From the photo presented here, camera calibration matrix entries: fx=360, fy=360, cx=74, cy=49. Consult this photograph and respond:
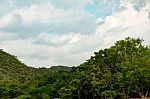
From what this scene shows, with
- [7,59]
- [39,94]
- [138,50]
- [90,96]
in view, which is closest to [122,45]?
[138,50]

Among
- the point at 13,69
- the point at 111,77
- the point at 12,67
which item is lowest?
the point at 111,77

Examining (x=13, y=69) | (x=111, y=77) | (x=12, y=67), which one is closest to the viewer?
(x=111, y=77)

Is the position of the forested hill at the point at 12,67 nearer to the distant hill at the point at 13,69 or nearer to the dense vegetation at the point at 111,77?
the distant hill at the point at 13,69

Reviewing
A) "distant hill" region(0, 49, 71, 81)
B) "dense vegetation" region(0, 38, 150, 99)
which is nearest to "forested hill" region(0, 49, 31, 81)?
"distant hill" region(0, 49, 71, 81)

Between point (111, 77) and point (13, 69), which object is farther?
point (13, 69)

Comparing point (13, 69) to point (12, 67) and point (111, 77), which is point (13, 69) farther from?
point (111, 77)

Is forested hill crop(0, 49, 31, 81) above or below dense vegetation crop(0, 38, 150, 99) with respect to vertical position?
above

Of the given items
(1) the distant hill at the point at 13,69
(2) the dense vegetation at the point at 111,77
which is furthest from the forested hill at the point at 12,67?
(2) the dense vegetation at the point at 111,77

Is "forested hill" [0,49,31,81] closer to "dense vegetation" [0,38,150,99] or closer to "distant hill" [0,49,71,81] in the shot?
"distant hill" [0,49,71,81]

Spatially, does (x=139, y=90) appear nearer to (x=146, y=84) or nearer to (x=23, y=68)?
(x=146, y=84)

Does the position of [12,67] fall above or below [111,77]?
above

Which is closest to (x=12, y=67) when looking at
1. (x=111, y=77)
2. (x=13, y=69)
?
(x=13, y=69)

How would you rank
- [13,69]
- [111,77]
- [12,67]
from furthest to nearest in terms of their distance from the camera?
1. [13,69]
2. [12,67]
3. [111,77]

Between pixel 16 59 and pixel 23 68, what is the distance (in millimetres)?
9065
